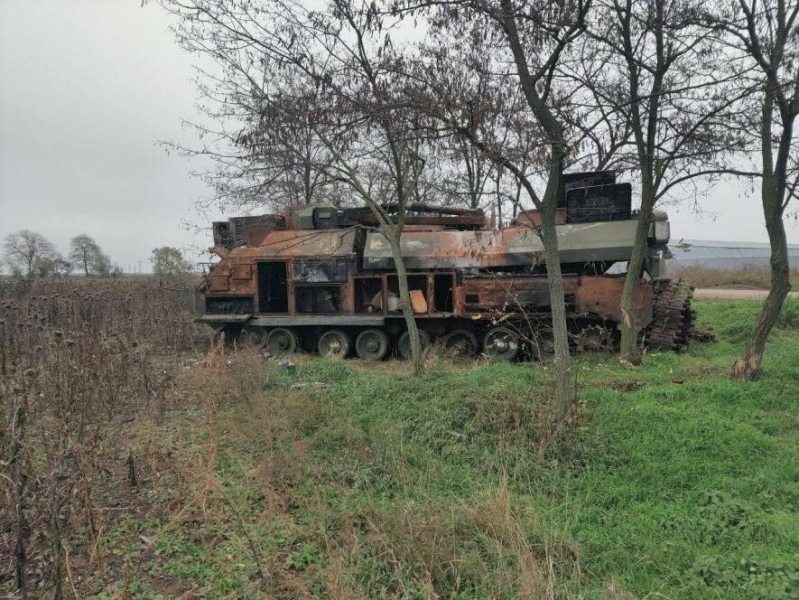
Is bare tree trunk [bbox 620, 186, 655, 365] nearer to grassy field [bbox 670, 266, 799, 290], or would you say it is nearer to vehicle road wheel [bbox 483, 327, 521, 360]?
vehicle road wheel [bbox 483, 327, 521, 360]

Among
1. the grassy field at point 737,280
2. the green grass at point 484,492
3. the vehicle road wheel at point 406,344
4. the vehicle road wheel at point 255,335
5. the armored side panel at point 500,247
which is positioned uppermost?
the armored side panel at point 500,247

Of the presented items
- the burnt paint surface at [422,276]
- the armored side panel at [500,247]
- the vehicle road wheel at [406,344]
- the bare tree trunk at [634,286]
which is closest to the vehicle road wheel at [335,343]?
the burnt paint surface at [422,276]

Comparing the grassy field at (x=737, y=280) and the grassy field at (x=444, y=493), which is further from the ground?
the grassy field at (x=737, y=280)

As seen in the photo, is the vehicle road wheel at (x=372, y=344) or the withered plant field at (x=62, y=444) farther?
the vehicle road wheel at (x=372, y=344)

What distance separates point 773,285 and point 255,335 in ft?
31.0

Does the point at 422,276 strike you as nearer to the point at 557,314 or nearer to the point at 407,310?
the point at 407,310

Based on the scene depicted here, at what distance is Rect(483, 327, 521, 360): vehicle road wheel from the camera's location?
35.0 ft

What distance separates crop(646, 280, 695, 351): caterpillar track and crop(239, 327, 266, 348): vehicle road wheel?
7.77 meters

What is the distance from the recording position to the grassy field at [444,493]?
3.35 metres

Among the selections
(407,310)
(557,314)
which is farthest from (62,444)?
(407,310)

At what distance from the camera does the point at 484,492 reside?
14.4ft

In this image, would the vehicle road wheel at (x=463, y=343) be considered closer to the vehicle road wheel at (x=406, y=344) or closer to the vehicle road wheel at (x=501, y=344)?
the vehicle road wheel at (x=501, y=344)

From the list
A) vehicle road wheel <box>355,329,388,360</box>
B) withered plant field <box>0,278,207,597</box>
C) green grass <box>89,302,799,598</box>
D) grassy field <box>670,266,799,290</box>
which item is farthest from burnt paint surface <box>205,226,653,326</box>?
grassy field <box>670,266,799,290</box>

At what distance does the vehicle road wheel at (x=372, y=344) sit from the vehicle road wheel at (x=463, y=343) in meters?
1.32
